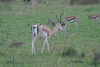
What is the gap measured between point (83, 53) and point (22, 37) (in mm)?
3214

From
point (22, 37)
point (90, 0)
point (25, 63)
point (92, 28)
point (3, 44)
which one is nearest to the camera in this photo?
point (25, 63)

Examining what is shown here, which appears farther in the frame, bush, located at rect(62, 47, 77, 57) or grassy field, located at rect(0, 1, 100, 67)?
bush, located at rect(62, 47, 77, 57)

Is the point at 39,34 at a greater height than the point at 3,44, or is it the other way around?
the point at 39,34

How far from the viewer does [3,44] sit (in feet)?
22.8

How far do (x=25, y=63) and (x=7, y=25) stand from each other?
5442 millimetres

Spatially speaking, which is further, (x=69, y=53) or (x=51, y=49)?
(x=51, y=49)

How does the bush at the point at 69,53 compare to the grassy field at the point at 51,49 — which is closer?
the grassy field at the point at 51,49

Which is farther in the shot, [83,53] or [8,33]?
[8,33]

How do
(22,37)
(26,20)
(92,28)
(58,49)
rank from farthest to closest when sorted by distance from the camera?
(26,20), (92,28), (22,37), (58,49)

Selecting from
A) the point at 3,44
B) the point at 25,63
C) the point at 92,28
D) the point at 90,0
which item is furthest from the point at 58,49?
the point at 90,0

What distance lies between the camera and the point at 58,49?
6152mm

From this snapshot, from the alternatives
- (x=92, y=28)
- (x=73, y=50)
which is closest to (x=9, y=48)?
(x=73, y=50)

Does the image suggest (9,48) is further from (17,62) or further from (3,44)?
(17,62)

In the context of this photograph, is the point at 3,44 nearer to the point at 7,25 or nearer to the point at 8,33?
the point at 8,33
